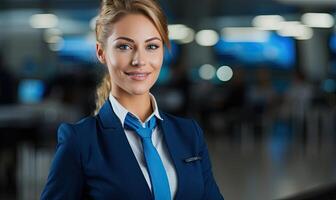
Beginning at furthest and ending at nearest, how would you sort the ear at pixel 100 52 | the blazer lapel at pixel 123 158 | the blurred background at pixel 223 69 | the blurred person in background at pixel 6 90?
1. the blurred background at pixel 223 69
2. the blurred person in background at pixel 6 90
3. the ear at pixel 100 52
4. the blazer lapel at pixel 123 158

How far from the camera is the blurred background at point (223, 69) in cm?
1540

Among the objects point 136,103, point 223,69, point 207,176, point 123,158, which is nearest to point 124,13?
point 136,103

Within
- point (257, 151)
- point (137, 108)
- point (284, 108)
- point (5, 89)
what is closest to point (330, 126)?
point (284, 108)

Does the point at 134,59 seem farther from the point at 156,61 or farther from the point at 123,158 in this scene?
the point at 123,158

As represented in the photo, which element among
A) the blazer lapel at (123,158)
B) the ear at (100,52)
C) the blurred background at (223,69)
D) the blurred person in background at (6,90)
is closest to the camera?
the blazer lapel at (123,158)

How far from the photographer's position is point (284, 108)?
17.8 m

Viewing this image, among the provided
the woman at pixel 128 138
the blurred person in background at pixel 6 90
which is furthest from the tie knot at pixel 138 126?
the blurred person in background at pixel 6 90

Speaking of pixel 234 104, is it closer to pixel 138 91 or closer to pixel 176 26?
pixel 176 26

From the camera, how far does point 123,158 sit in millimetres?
1521

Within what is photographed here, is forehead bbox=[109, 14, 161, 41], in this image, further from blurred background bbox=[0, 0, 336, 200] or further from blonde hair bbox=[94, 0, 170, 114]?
blurred background bbox=[0, 0, 336, 200]

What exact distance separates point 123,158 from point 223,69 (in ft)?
53.3

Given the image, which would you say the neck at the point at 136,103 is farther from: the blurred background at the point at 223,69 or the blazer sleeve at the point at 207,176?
the blurred background at the point at 223,69

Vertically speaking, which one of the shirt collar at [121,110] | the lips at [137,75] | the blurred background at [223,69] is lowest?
the blurred background at [223,69]

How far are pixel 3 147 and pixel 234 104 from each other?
842 centimetres
